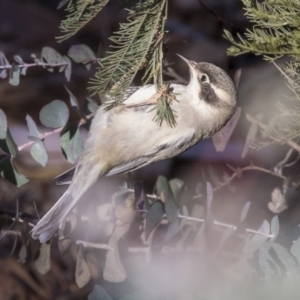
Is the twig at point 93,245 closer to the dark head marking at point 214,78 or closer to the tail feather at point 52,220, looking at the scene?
the tail feather at point 52,220

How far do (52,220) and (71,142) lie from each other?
0.19 m

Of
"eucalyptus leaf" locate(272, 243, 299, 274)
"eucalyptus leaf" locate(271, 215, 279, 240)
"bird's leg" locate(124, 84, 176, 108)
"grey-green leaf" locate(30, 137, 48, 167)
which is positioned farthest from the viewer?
"grey-green leaf" locate(30, 137, 48, 167)

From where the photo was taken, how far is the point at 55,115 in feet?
4.51

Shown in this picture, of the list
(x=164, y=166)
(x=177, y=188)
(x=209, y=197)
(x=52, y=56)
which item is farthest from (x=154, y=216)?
(x=164, y=166)

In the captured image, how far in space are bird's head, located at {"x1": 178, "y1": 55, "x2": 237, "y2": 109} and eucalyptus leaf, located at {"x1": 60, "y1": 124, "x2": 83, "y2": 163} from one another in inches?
11.4

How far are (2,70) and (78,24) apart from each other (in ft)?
1.35

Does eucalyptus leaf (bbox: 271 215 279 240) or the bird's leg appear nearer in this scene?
the bird's leg

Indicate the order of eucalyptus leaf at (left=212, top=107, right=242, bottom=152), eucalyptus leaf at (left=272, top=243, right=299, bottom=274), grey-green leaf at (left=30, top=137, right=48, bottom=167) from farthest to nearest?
1. eucalyptus leaf at (left=212, top=107, right=242, bottom=152)
2. grey-green leaf at (left=30, top=137, right=48, bottom=167)
3. eucalyptus leaf at (left=272, top=243, right=299, bottom=274)

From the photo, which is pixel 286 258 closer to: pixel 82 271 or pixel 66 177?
pixel 82 271

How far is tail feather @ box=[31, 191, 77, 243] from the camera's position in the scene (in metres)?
1.39

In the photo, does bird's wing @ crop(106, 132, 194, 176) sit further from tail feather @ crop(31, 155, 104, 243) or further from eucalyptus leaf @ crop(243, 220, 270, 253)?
eucalyptus leaf @ crop(243, 220, 270, 253)

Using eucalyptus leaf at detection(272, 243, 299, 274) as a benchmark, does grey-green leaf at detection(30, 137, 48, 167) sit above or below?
below

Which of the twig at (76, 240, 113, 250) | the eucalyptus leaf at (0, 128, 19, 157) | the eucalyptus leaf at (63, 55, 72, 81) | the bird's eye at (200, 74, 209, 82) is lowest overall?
the twig at (76, 240, 113, 250)

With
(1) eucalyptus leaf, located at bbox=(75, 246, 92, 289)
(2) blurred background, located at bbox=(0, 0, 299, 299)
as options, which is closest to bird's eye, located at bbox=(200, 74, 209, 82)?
(2) blurred background, located at bbox=(0, 0, 299, 299)
